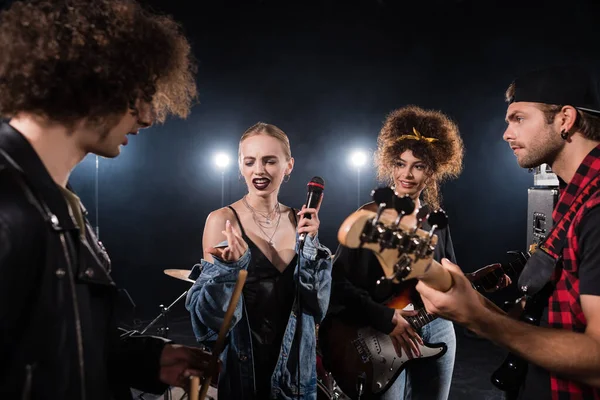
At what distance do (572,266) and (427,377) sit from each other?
5.03 feet

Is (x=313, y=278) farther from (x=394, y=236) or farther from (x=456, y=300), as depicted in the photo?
(x=394, y=236)

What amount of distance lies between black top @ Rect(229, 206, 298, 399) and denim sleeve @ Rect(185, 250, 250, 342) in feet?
0.46

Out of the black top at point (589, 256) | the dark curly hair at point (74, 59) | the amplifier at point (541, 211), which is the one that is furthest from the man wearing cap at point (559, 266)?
the amplifier at point (541, 211)

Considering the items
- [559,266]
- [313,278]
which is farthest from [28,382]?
[559,266]

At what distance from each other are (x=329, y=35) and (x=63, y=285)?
7.53 m

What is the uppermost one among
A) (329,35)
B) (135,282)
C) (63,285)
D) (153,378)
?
(329,35)

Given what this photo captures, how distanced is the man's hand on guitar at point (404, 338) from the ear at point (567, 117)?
1.48 m

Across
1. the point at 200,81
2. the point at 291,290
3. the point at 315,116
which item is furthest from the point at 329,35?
the point at 291,290

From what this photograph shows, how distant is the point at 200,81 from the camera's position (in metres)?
7.97

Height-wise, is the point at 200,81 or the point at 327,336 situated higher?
the point at 200,81

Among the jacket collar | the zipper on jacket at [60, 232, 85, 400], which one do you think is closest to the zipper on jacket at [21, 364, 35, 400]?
the zipper on jacket at [60, 232, 85, 400]

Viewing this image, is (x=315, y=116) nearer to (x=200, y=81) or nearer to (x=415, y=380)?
(x=200, y=81)

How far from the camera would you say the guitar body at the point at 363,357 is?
261 cm

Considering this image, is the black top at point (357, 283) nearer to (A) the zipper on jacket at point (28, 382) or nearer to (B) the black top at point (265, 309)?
(B) the black top at point (265, 309)
